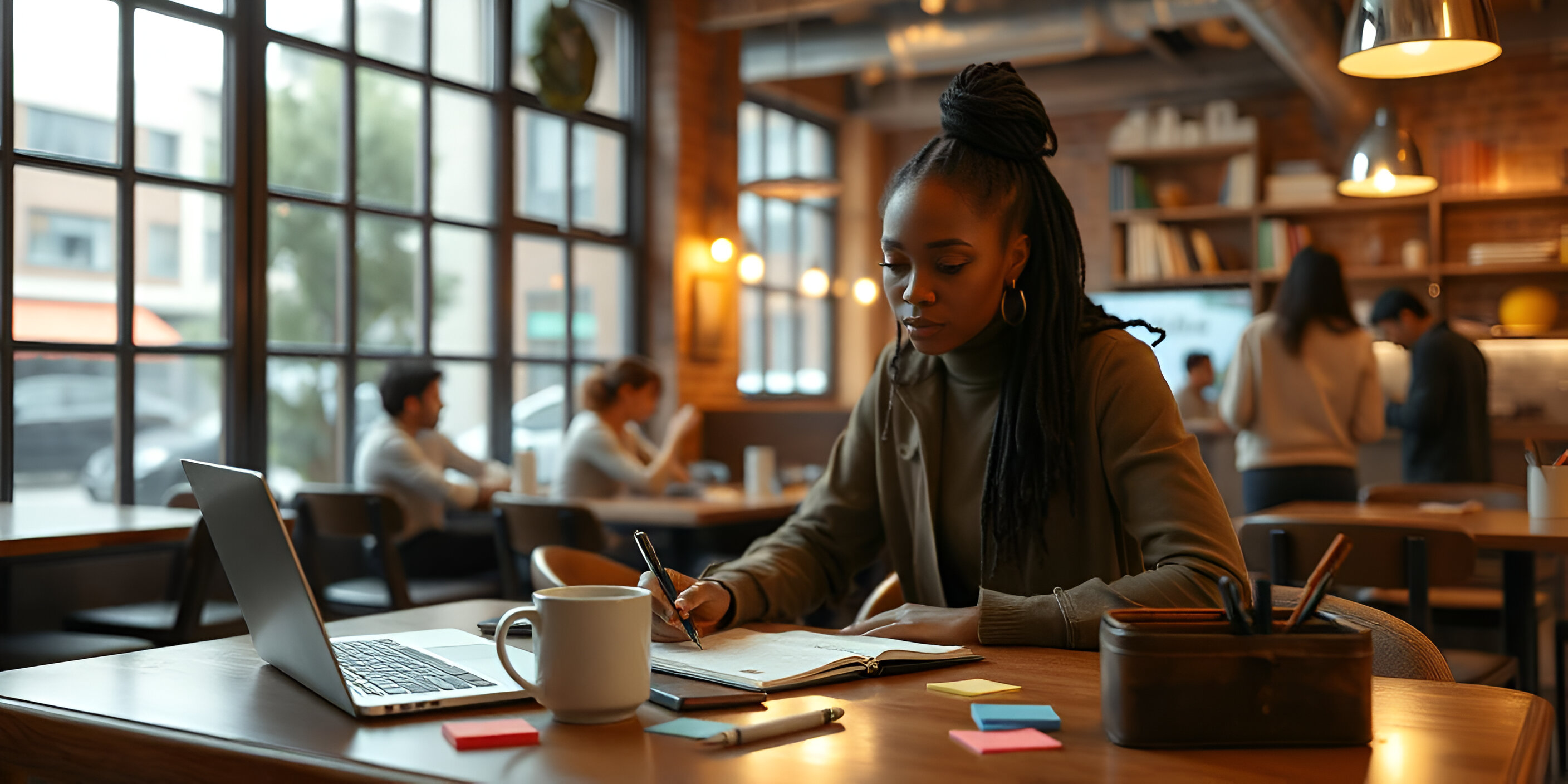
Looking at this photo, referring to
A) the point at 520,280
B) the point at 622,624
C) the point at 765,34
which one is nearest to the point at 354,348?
the point at 520,280

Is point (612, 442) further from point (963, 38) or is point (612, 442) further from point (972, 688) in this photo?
point (972, 688)

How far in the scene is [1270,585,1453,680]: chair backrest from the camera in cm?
129

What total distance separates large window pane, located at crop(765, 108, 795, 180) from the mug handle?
7535mm

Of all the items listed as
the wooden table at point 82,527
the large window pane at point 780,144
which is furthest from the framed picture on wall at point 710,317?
the wooden table at point 82,527

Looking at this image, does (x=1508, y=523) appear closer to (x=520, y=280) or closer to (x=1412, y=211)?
(x=520, y=280)

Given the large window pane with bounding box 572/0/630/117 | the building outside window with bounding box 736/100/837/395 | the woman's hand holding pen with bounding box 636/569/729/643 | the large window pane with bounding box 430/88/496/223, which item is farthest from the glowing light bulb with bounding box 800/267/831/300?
the woman's hand holding pen with bounding box 636/569/729/643

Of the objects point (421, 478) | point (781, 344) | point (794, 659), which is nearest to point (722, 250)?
point (781, 344)

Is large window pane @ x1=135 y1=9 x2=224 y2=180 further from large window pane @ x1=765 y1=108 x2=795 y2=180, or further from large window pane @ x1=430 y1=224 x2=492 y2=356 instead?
large window pane @ x1=765 y1=108 x2=795 y2=180

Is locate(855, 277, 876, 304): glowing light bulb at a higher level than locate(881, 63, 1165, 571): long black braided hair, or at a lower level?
higher

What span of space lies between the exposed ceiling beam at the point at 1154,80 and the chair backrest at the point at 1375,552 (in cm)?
536

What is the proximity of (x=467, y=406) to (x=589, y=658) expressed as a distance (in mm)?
4953

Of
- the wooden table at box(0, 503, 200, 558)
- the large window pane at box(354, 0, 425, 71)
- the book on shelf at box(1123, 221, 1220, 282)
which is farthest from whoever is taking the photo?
the book on shelf at box(1123, 221, 1220, 282)

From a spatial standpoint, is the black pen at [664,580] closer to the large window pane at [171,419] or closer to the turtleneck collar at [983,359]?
the turtleneck collar at [983,359]

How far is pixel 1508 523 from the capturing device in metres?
2.96
